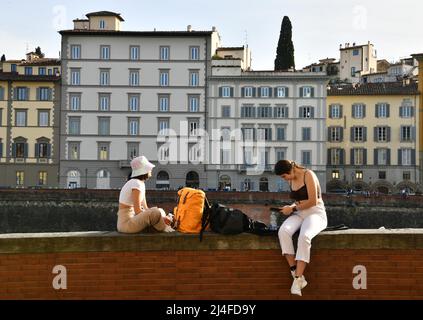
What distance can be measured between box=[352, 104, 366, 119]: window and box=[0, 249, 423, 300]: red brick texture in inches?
2130

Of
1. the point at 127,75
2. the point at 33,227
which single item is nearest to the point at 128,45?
the point at 127,75

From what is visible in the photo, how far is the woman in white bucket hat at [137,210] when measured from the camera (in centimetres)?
704

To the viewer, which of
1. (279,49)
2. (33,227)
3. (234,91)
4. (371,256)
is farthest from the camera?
(279,49)

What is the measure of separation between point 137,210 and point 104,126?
164 ft

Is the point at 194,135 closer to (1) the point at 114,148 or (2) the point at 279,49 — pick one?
(1) the point at 114,148

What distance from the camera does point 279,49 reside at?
65.0 meters

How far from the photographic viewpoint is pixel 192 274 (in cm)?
678

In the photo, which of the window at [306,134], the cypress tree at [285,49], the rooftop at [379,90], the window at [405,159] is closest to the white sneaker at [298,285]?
the window at [306,134]

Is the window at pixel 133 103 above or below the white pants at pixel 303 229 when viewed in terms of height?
above

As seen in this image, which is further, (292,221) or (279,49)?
(279,49)

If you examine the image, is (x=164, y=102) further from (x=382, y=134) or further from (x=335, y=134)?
(x=382, y=134)

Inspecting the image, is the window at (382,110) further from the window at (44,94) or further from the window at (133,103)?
the window at (44,94)

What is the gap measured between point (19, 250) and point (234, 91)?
1942 inches

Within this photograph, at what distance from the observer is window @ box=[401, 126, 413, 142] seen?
2292 inches
